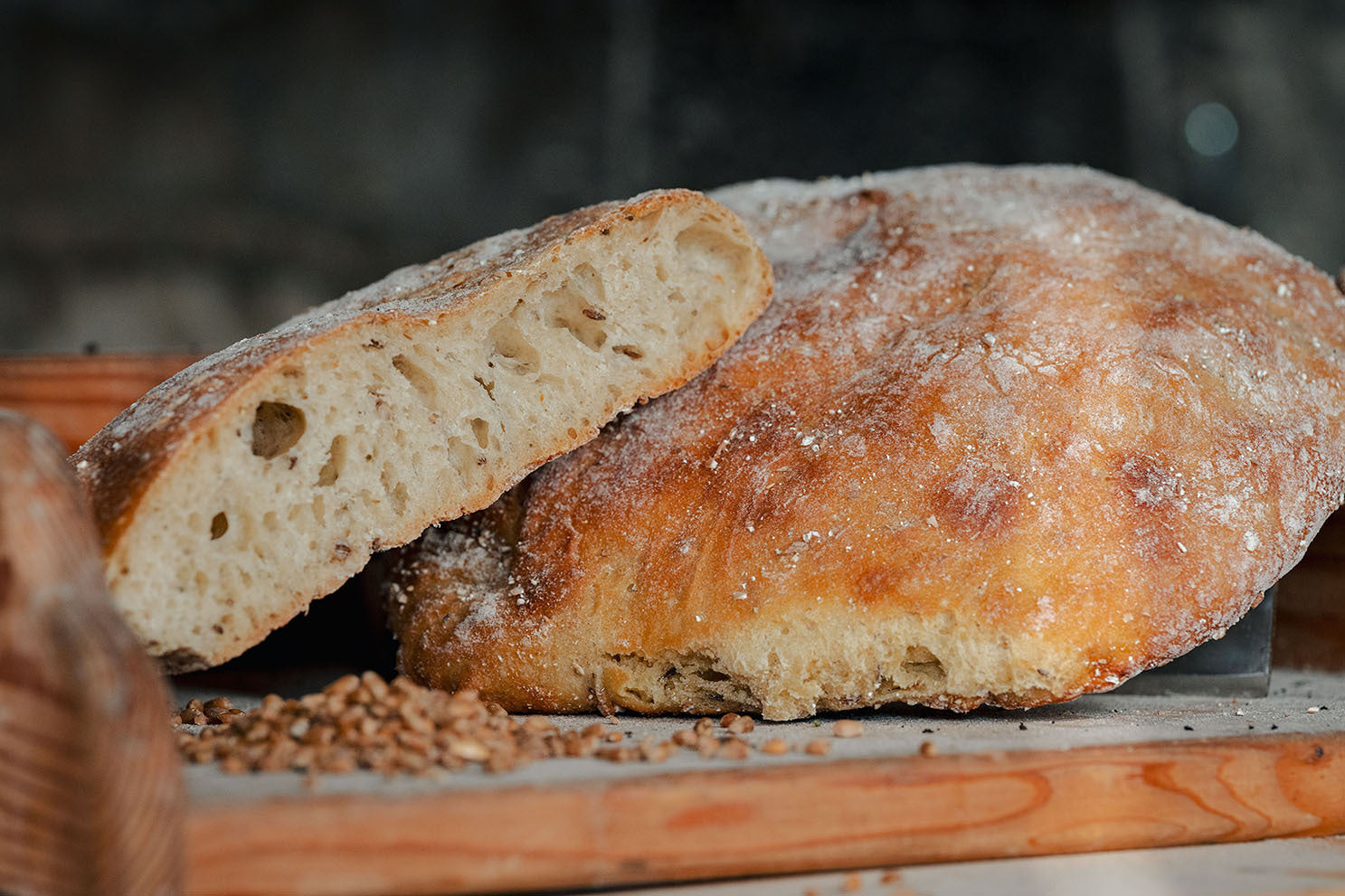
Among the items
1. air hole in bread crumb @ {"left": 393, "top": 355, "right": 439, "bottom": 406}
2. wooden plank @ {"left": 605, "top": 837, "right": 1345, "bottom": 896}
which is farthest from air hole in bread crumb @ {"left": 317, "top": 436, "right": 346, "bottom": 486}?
wooden plank @ {"left": 605, "top": 837, "right": 1345, "bottom": 896}

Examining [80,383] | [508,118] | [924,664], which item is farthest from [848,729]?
[508,118]

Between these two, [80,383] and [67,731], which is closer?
[67,731]

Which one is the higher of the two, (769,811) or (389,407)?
(389,407)

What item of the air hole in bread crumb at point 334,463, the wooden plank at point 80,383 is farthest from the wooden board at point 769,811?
the wooden plank at point 80,383

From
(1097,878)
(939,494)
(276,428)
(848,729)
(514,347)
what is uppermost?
(514,347)

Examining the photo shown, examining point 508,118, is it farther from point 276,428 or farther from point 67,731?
point 67,731

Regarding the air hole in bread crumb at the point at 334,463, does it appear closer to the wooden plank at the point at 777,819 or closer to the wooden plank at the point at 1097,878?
the wooden plank at the point at 777,819

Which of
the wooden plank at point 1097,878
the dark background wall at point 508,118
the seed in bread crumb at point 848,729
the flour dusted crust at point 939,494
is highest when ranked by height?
the dark background wall at point 508,118

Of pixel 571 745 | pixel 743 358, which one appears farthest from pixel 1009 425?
pixel 571 745

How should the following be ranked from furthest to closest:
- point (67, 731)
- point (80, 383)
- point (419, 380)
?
point (80, 383) → point (419, 380) → point (67, 731)
